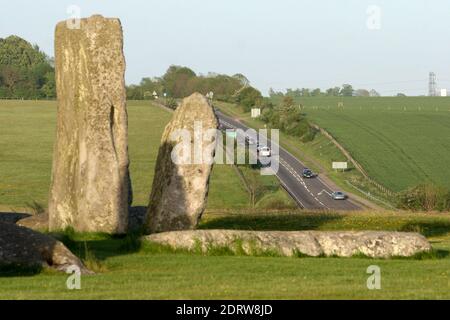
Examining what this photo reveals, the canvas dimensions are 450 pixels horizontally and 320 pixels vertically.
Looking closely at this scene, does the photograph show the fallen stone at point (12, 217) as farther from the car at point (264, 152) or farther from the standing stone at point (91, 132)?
the car at point (264, 152)

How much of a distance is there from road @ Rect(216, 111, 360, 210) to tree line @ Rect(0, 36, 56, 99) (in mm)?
53292

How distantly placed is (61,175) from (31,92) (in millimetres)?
125030

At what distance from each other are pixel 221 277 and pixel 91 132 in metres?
10.4

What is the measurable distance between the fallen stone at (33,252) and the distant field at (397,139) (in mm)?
67076

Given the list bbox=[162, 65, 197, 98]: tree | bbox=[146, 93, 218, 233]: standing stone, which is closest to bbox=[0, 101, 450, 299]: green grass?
bbox=[146, 93, 218, 233]: standing stone

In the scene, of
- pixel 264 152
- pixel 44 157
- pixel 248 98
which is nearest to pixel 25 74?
pixel 248 98

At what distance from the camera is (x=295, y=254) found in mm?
23828

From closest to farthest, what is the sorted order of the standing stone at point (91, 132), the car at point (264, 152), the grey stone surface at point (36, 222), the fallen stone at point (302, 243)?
1. the fallen stone at point (302, 243)
2. the standing stone at point (91, 132)
3. the grey stone surface at point (36, 222)
4. the car at point (264, 152)

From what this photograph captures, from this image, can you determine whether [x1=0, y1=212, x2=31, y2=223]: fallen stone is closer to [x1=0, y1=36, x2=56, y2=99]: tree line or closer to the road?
the road

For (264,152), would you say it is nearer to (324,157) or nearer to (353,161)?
(353,161)

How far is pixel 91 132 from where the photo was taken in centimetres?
2922

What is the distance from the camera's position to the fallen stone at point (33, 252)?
20641 millimetres

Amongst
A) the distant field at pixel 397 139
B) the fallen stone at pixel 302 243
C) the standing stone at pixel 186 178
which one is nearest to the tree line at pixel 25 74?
the distant field at pixel 397 139
